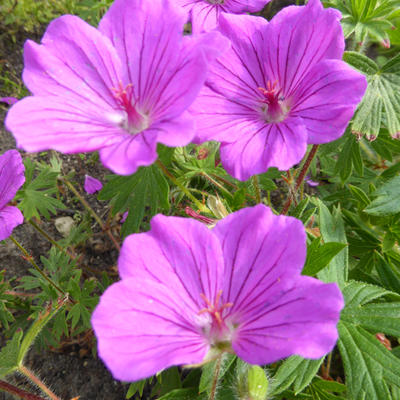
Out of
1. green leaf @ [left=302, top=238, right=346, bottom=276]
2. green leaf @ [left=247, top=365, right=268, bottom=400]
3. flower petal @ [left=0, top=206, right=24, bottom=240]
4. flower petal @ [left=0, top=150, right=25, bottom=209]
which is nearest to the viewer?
green leaf @ [left=247, top=365, right=268, bottom=400]

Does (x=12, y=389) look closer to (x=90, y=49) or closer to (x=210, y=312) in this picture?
(x=210, y=312)

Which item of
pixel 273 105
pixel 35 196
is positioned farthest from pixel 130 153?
pixel 35 196

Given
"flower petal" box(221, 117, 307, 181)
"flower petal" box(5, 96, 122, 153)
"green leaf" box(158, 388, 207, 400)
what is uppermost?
"flower petal" box(5, 96, 122, 153)

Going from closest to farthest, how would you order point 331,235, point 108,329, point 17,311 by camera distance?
point 108,329 < point 331,235 < point 17,311

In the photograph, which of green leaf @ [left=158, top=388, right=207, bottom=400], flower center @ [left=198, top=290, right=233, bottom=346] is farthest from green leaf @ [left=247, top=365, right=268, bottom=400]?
green leaf @ [left=158, top=388, right=207, bottom=400]

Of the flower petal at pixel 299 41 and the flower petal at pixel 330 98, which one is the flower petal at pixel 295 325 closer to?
the flower petal at pixel 330 98

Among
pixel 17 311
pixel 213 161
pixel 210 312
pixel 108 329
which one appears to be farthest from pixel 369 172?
pixel 17 311

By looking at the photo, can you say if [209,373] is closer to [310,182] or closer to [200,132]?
[200,132]

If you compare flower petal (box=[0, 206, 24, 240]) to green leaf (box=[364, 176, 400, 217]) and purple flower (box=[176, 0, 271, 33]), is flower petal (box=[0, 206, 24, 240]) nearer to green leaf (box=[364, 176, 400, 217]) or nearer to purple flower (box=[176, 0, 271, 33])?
purple flower (box=[176, 0, 271, 33])
